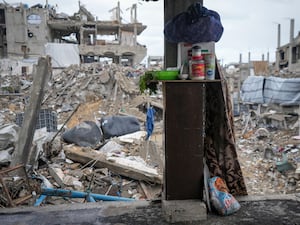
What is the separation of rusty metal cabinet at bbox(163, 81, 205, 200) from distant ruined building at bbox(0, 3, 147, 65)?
2632 centimetres

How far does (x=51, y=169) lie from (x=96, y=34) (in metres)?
27.6

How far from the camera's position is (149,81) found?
2600mm

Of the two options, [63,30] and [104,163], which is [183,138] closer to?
[104,163]

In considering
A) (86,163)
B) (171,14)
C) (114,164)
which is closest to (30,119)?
(86,163)

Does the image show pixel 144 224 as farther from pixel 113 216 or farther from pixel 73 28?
pixel 73 28

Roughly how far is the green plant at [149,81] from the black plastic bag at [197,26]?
43 cm

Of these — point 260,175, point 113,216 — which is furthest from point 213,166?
point 260,175

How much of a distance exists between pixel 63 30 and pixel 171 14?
33073 mm

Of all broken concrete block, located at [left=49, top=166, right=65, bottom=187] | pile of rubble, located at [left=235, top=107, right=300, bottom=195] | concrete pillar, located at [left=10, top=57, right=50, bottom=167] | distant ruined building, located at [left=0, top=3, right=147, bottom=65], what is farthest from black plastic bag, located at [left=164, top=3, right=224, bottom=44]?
distant ruined building, located at [left=0, top=3, right=147, bottom=65]

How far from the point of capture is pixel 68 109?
14.3 m

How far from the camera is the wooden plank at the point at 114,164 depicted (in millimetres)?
5586

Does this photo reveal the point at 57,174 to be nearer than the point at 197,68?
No

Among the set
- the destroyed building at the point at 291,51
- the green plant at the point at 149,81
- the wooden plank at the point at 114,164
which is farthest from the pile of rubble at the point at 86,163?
the destroyed building at the point at 291,51

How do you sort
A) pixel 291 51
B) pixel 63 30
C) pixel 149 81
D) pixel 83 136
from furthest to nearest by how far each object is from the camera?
pixel 63 30 < pixel 291 51 < pixel 83 136 < pixel 149 81
